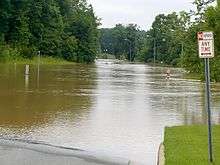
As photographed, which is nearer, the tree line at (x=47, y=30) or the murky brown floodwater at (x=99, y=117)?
the murky brown floodwater at (x=99, y=117)

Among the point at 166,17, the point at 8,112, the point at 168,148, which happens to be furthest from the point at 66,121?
the point at 166,17

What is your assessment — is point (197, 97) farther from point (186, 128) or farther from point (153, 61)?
point (153, 61)

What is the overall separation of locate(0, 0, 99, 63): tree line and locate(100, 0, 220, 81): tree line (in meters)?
17.1

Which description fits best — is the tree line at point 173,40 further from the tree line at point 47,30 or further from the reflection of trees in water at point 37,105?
the tree line at point 47,30

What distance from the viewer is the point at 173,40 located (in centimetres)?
10756

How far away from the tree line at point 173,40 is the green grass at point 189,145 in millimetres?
2647

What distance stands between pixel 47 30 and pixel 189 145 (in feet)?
254

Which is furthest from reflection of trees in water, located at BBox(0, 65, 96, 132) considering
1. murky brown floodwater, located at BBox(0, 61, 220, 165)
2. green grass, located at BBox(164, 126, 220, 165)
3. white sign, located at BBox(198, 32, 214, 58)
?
white sign, located at BBox(198, 32, 214, 58)

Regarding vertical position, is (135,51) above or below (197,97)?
above

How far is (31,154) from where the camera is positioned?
9.68 meters

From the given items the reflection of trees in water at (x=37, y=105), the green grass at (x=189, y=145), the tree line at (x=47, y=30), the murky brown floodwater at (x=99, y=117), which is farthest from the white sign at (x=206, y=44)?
the tree line at (x=47, y=30)

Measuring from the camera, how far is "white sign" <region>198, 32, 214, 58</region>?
29.9 feet

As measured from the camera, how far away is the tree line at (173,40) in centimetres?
1523

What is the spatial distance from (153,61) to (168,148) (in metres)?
129
